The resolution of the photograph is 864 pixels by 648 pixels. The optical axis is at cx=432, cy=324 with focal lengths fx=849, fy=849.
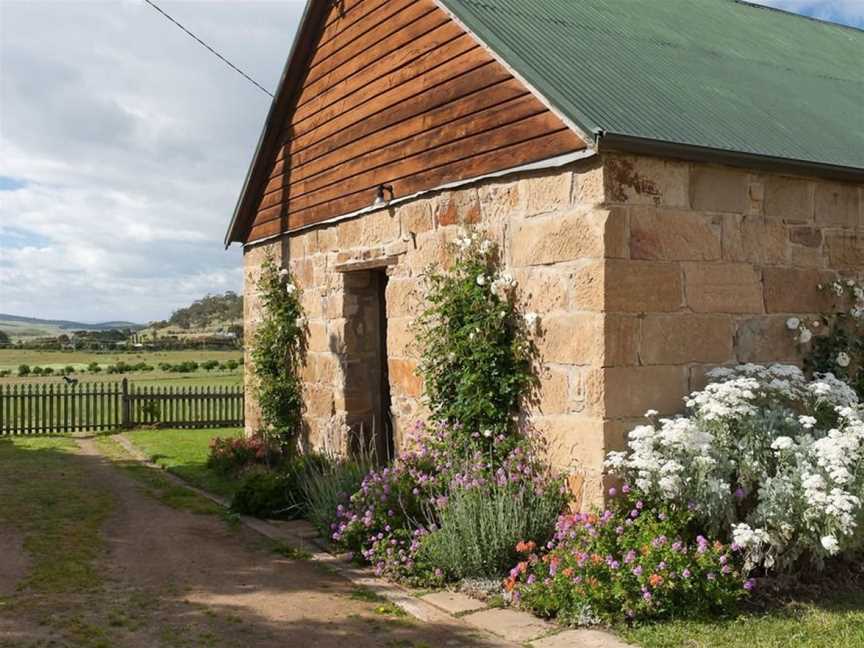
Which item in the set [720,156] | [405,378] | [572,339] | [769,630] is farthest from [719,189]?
[405,378]

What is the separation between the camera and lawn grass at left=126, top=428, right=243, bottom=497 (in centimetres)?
1081

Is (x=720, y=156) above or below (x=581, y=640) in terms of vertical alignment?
above

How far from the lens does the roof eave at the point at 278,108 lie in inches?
429

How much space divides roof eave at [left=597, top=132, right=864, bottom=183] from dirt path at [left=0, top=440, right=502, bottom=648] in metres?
3.46

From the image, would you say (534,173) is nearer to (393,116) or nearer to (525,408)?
(525,408)

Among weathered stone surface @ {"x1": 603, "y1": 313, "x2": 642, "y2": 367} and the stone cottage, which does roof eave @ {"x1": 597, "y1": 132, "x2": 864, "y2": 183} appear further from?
weathered stone surface @ {"x1": 603, "y1": 313, "x2": 642, "y2": 367}

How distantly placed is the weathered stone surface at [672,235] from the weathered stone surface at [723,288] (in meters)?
0.10

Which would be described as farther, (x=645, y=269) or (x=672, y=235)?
(x=672, y=235)

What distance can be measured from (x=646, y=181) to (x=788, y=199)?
1.57 m

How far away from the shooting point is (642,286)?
6297mm

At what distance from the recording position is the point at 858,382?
7.50m

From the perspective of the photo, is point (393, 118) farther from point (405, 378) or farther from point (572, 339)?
point (572, 339)

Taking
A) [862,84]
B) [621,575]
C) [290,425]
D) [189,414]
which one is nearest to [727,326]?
[621,575]

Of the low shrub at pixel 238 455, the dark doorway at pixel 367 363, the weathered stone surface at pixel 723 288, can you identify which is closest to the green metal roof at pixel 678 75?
the weathered stone surface at pixel 723 288
